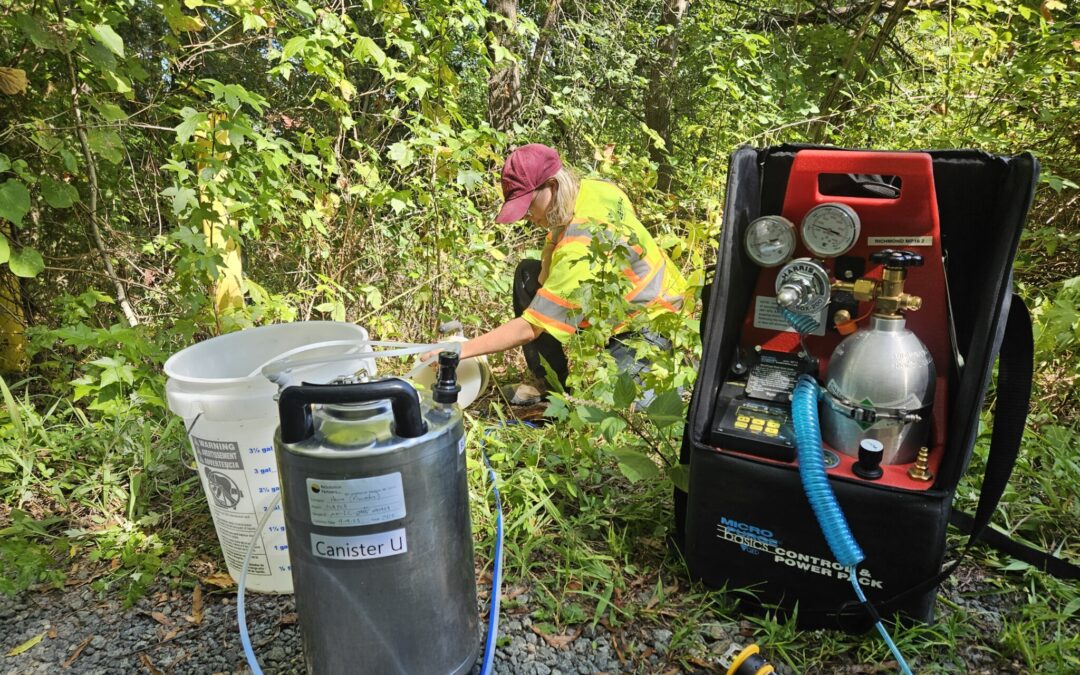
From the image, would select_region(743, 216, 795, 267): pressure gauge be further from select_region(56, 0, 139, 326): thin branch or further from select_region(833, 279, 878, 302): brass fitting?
select_region(56, 0, 139, 326): thin branch

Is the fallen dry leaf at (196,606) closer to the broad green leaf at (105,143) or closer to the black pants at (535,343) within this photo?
the broad green leaf at (105,143)

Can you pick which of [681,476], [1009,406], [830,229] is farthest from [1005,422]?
[681,476]

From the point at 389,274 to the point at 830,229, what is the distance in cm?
265

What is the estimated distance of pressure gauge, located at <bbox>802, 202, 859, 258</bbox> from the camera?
1504 mm

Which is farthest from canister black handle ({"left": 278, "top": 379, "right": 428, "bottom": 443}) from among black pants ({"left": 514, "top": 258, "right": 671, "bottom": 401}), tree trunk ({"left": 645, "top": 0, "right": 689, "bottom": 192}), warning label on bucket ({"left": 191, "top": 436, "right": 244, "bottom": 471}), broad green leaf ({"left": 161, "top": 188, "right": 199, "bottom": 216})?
tree trunk ({"left": 645, "top": 0, "right": 689, "bottom": 192})

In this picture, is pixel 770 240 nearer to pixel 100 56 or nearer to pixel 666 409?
pixel 666 409

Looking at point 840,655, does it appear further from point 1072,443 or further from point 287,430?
point 1072,443

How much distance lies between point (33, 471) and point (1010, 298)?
125 inches

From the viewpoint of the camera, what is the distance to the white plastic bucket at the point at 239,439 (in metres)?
1.46

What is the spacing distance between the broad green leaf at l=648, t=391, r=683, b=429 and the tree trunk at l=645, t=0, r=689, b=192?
4.64 metres

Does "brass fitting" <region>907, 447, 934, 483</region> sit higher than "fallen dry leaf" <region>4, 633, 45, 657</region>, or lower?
higher

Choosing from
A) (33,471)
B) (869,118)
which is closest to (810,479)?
(33,471)

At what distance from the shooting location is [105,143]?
7.27 feet

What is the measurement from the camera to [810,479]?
1380 mm
